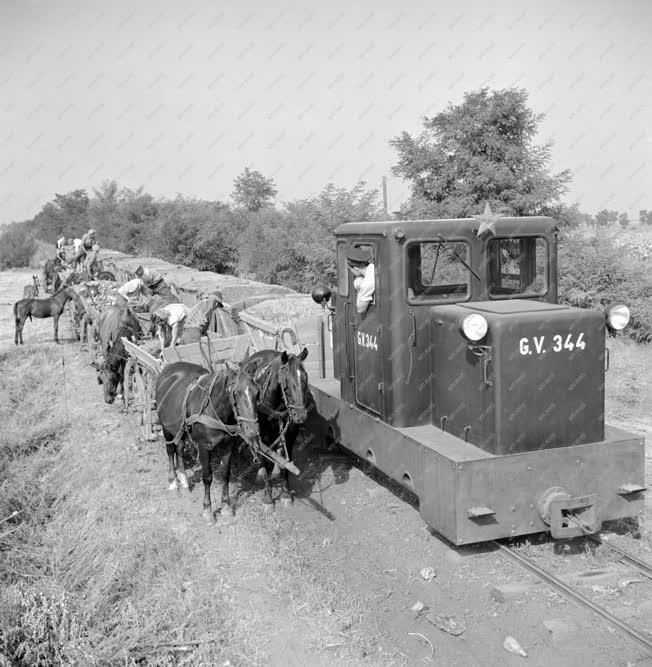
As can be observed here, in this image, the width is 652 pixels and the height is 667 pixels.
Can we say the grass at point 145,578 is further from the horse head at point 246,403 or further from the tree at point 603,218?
the tree at point 603,218

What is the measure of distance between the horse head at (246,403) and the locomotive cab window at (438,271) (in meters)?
1.78

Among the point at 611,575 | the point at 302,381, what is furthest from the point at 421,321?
the point at 611,575

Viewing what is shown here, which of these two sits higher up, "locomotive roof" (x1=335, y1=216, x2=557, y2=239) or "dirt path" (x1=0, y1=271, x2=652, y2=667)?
"locomotive roof" (x1=335, y1=216, x2=557, y2=239)

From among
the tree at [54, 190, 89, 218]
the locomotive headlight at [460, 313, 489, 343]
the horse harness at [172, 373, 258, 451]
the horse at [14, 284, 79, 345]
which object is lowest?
the horse harness at [172, 373, 258, 451]

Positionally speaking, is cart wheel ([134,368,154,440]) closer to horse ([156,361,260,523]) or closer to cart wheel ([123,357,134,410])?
cart wheel ([123,357,134,410])

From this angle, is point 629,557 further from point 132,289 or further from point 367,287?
point 132,289

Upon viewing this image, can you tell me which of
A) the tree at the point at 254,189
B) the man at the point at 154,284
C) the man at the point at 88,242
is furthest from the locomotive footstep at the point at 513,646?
the tree at the point at 254,189

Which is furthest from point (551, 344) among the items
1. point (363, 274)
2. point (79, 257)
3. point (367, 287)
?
point (79, 257)

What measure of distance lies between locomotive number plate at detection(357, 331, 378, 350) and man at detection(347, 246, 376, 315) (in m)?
0.24

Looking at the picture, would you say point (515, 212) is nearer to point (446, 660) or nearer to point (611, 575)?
point (611, 575)

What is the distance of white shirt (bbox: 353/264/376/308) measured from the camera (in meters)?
7.26

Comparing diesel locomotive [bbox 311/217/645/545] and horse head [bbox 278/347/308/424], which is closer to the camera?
diesel locomotive [bbox 311/217/645/545]

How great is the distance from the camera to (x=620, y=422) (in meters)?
10.6

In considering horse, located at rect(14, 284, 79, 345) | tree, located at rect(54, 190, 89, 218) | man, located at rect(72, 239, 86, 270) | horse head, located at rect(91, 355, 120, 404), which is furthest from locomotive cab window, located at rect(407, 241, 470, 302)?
tree, located at rect(54, 190, 89, 218)
